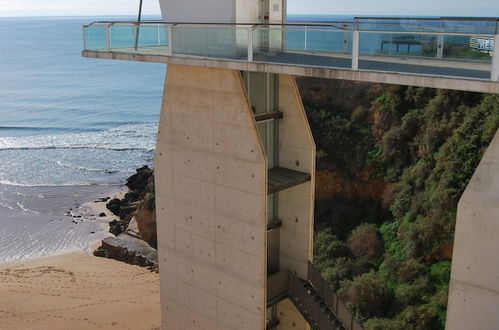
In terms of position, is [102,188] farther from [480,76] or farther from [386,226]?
[480,76]

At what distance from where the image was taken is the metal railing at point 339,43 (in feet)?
30.0

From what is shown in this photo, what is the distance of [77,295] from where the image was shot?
25172 mm

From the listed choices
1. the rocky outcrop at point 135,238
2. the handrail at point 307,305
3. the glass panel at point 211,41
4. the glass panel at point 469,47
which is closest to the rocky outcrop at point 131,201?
the rocky outcrop at point 135,238

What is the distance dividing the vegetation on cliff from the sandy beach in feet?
25.9

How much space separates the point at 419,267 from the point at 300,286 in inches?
381

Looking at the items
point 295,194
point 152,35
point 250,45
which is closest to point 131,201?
point 295,194

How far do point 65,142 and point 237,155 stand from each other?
172 feet

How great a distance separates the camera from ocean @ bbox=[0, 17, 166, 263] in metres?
36.2

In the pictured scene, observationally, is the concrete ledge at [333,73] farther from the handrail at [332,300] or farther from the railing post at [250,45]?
the handrail at [332,300]

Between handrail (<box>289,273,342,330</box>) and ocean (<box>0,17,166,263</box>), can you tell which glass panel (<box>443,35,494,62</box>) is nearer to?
handrail (<box>289,273,342,330</box>)

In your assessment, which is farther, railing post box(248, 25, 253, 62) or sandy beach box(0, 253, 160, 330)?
sandy beach box(0, 253, 160, 330)

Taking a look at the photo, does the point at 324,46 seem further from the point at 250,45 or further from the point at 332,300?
the point at 332,300

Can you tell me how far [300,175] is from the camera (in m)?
13.9

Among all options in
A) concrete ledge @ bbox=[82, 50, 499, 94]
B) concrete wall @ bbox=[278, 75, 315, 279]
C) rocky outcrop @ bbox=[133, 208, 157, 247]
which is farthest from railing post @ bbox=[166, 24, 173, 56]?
rocky outcrop @ bbox=[133, 208, 157, 247]
